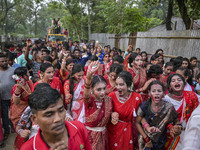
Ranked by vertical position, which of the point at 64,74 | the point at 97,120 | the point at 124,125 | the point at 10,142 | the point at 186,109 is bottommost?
the point at 10,142

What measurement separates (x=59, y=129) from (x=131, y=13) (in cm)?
1212

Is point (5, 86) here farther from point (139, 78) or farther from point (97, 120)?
point (139, 78)

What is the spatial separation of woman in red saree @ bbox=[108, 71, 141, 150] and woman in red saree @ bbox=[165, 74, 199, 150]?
53cm

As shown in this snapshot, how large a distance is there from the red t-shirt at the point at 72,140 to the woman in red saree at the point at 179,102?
142 cm

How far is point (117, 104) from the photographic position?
8.41ft

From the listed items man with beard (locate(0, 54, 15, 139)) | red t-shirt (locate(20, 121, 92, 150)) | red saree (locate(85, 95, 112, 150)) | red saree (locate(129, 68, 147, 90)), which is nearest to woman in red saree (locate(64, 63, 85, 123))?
red saree (locate(85, 95, 112, 150))

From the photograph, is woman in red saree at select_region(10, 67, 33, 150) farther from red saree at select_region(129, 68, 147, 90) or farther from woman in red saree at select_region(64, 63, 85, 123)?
red saree at select_region(129, 68, 147, 90)

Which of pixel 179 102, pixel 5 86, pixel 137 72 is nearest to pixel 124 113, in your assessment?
pixel 179 102

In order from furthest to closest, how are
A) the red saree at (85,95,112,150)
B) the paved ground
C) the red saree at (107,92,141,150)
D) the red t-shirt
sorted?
the paved ground
the red saree at (107,92,141,150)
the red saree at (85,95,112,150)
the red t-shirt

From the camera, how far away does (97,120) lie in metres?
2.36

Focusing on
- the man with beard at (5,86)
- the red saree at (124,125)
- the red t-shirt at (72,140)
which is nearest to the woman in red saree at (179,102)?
the red saree at (124,125)

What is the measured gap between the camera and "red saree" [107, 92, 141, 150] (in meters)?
2.52

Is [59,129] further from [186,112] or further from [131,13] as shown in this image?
[131,13]

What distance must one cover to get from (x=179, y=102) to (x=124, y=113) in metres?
0.84
